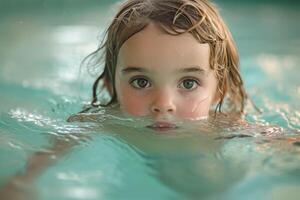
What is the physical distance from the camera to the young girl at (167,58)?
1220mm

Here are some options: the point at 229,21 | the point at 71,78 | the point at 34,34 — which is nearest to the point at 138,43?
the point at 71,78

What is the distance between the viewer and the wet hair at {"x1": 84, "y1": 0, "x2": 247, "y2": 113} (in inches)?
49.4

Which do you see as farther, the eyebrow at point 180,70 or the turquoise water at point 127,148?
the eyebrow at point 180,70

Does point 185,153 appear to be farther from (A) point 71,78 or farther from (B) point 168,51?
(A) point 71,78

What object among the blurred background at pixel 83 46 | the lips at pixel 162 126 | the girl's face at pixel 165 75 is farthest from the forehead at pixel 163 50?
the blurred background at pixel 83 46

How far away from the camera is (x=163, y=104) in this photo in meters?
1.19

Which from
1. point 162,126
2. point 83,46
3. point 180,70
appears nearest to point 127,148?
point 162,126

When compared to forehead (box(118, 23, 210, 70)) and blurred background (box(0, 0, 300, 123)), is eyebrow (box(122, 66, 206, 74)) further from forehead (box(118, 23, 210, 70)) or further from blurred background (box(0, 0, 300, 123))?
blurred background (box(0, 0, 300, 123))

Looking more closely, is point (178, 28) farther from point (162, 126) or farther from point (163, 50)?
point (162, 126)

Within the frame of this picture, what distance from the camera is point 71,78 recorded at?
1.90m

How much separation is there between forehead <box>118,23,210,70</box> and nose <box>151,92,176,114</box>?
6 cm

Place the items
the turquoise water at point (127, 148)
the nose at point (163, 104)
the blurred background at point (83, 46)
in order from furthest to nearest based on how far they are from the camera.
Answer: the blurred background at point (83, 46)
the nose at point (163, 104)
the turquoise water at point (127, 148)

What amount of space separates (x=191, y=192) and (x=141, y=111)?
0.85 ft

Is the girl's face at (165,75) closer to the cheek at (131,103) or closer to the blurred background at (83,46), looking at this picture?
the cheek at (131,103)
